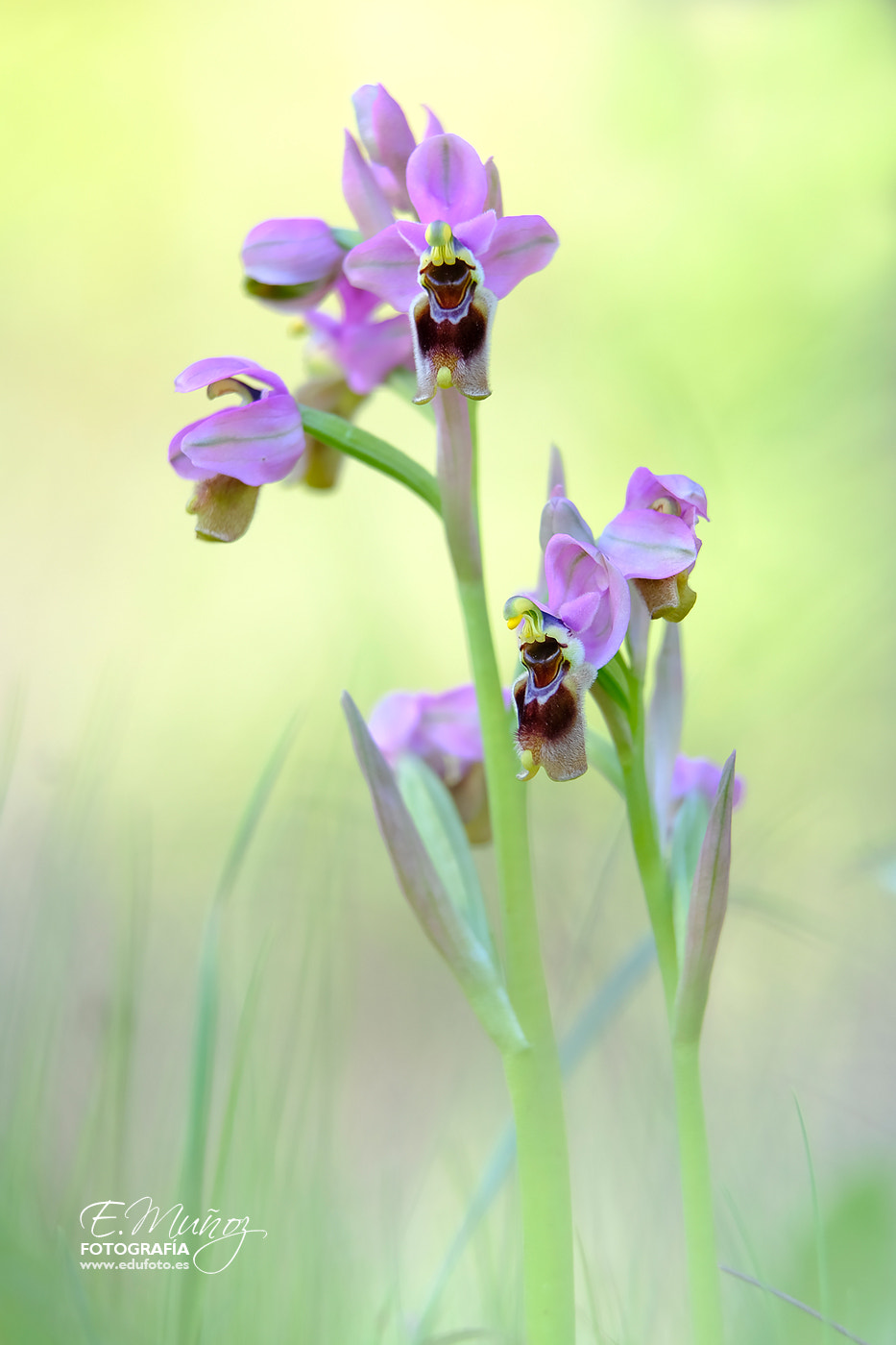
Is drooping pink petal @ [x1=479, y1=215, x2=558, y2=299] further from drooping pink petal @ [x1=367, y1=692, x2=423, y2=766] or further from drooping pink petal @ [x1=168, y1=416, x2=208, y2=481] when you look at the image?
drooping pink petal @ [x1=367, y1=692, x2=423, y2=766]

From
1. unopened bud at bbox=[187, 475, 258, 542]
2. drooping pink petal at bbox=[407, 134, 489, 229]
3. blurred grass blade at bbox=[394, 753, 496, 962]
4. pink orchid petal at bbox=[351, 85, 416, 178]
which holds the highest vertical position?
pink orchid petal at bbox=[351, 85, 416, 178]

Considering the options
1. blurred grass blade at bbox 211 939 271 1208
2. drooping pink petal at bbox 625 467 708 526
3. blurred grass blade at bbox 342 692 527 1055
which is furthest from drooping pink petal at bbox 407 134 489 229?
blurred grass blade at bbox 211 939 271 1208

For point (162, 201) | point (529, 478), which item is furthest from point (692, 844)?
point (162, 201)

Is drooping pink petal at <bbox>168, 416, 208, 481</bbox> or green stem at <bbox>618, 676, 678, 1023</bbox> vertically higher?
drooping pink petal at <bbox>168, 416, 208, 481</bbox>

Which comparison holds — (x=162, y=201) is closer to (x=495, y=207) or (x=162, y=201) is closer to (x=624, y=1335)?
(x=495, y=207)

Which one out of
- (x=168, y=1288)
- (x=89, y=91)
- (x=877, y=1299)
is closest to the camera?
(x=168, y=1288)

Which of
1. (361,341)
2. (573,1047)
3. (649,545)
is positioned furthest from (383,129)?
→ (573,1047)
